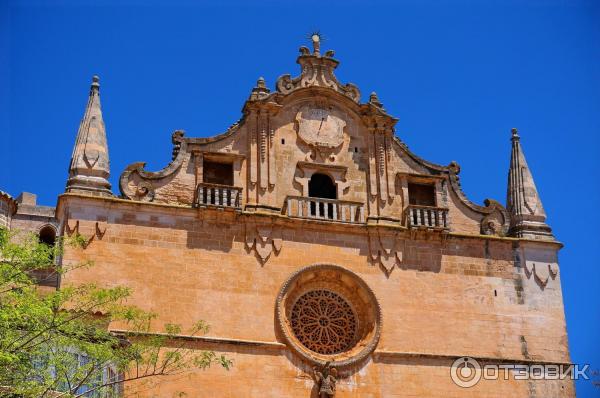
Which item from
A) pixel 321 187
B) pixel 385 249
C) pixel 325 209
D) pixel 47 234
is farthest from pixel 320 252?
pixel 47 234

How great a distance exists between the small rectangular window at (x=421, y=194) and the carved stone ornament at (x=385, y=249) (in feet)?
6.44

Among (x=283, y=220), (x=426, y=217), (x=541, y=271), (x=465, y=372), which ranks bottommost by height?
(x=465, y=372)

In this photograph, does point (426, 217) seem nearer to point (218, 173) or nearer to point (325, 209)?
point (325, 209)

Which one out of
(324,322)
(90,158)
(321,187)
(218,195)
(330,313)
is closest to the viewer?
(90,158)

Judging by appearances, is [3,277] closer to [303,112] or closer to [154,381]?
[154,381]

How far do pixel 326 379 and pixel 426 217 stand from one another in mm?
5619

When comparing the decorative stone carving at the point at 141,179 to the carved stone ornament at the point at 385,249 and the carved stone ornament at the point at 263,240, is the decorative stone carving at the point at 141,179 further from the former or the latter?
the carved stone ornament at the point at 385,249

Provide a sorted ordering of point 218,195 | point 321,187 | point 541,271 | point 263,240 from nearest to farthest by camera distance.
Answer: point 263,240, point 218,195, point 541,271, point 321,187

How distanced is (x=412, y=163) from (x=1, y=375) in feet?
49.9

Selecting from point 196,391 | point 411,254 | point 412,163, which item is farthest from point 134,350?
point 412,163

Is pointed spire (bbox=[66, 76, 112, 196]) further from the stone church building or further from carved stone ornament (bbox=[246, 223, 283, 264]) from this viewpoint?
carved stone ornament (bbox=[246, 223, 283, 264])

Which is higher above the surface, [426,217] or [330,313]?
[426,217]

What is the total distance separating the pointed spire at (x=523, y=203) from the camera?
30625mm

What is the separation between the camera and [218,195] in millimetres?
28328
